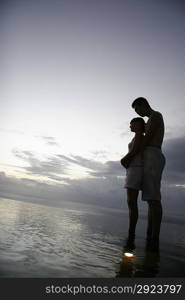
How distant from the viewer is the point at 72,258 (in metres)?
2.27

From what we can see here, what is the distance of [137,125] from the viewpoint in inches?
151

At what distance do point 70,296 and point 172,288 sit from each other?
28.0 inches

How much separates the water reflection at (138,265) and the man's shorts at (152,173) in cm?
87

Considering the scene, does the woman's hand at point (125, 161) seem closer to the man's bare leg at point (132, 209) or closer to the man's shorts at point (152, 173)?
the man's shorts at point (152, 173)

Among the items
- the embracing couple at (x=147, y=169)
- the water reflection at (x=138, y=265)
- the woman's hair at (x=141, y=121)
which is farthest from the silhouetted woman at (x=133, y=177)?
the water reflection at (x=138, y=265)

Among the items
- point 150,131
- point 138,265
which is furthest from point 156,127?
point 138,265

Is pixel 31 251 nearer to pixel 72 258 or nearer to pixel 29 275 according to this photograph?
pixel 72 258

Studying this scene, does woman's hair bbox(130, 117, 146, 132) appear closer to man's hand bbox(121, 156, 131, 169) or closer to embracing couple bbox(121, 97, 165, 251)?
embracing couple bbox(121, 97, 165, 251)

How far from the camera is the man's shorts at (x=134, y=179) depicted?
3545 mm

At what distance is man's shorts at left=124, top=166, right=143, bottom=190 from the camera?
11.6ft

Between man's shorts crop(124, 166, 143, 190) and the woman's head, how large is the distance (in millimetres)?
593

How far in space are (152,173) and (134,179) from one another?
26cm

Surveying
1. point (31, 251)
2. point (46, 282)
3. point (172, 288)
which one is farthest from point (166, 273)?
point (31, 251)

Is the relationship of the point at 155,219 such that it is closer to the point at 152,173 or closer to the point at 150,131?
the point at 152,173
